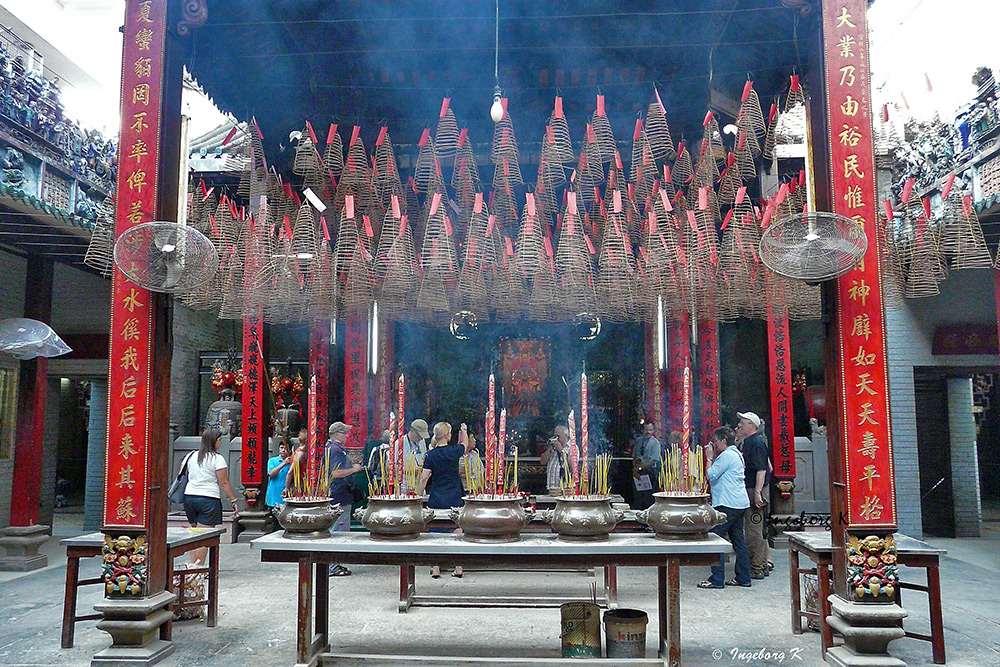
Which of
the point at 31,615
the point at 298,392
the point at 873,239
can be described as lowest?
the point at 31,615

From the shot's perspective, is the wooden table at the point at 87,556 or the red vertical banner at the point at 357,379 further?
the red vertical banner at the point at 357,379

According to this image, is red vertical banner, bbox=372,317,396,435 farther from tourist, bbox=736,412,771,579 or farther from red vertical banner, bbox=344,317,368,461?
tourist, bbox=736,412,771,579

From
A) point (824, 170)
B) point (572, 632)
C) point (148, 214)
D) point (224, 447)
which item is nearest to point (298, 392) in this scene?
point (224, 447)

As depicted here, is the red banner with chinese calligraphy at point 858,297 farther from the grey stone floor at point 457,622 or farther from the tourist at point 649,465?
the tourist at point 649,465

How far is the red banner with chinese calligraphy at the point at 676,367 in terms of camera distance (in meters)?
9.12

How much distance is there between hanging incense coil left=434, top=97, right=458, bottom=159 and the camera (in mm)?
5578

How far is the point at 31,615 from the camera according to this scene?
5.14 meters

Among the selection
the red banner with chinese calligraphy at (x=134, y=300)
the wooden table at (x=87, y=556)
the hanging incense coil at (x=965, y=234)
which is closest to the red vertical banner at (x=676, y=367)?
the hanging incense coil at (x=965, y=234)

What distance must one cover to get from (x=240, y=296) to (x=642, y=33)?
162 inches

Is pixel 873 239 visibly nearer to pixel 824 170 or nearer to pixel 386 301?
pixel 824 170

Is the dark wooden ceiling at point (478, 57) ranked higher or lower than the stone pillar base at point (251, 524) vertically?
higher

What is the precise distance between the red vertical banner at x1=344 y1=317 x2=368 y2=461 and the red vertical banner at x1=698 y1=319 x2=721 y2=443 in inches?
165

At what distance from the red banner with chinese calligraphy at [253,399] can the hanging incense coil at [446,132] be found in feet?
11.1

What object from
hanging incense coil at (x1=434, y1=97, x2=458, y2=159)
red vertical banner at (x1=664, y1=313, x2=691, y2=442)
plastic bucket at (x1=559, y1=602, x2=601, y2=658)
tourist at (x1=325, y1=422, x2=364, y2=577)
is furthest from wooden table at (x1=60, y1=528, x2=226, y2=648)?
red vertical banner at (x1=664, y1=313, x2=691, y2=442)
